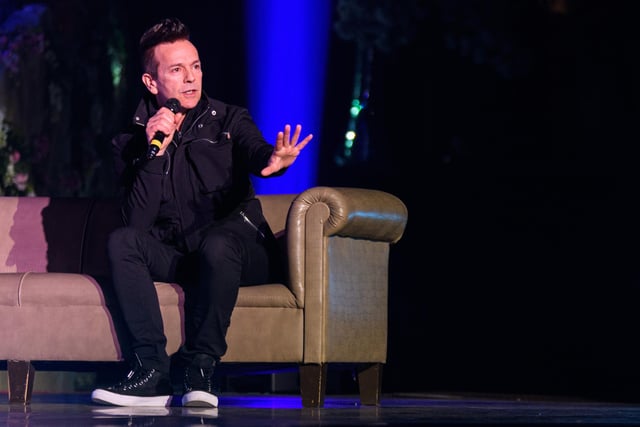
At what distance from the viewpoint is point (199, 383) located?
8.90 feet

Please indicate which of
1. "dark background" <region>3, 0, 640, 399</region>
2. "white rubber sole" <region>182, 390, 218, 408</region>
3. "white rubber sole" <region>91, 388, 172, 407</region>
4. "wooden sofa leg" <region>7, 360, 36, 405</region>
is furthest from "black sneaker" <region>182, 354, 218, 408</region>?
"dark background" <region>3, 0, 640, 399</region>

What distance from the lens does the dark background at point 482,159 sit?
4.24 meters

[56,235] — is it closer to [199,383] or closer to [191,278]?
[191,278]

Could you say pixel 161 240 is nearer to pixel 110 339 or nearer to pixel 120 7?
pixel 110 339

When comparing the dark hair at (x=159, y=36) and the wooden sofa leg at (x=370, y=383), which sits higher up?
the dark hair at (x=159, y=36)

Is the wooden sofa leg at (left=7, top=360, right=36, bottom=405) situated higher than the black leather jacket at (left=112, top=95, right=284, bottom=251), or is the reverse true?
the black leather jacket at (left=112, top=95, right=284, bottom=251)

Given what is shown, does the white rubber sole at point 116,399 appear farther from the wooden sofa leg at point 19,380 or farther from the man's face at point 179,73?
the man's face at point 179,73

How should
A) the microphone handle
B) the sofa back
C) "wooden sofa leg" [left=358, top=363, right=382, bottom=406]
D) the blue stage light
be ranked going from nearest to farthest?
the microphone handle → "wooden sofa leg" [left=358, top=363, right=382, bottom=406] → the sofa back → the blue stage light

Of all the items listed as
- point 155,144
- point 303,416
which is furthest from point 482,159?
point 303,416

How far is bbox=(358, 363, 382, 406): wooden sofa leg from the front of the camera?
3.11 metres

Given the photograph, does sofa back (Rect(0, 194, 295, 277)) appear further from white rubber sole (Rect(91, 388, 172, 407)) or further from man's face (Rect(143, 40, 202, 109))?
white rubber sole (Rect(91, 388, 172, 407))

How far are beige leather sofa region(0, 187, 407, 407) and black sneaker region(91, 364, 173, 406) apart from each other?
0.46 ft

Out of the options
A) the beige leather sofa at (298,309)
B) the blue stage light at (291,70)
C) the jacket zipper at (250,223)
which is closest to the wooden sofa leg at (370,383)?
the beige leather sofa at (298,309)

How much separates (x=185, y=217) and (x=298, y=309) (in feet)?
1.43
